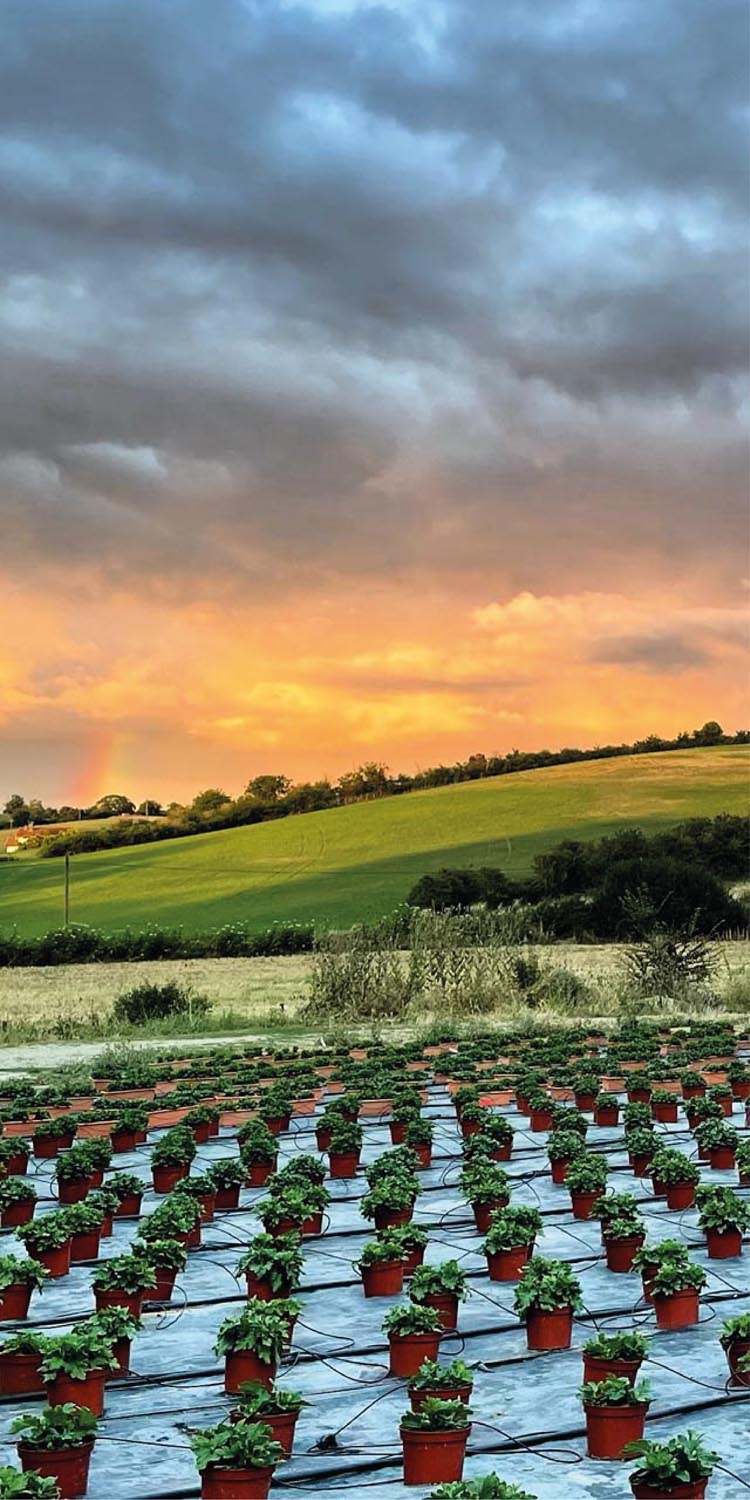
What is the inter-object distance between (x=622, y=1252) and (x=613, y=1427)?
3.20m

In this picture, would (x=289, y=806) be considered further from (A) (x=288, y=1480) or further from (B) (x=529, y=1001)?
(A) (x=288, y=1480)

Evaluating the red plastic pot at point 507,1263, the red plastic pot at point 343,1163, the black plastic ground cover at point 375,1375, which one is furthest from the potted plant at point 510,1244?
the red plastic pot at point 343,1163

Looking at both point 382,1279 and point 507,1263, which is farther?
point 507,1263

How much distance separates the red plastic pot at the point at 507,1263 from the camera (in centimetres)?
866

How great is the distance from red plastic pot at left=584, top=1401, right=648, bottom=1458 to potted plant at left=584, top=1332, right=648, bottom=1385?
0.32m

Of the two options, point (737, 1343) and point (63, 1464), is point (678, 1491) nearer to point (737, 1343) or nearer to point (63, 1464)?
point (737, 1343)

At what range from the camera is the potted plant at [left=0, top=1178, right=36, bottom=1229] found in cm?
1022

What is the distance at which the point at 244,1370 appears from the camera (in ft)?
21.7

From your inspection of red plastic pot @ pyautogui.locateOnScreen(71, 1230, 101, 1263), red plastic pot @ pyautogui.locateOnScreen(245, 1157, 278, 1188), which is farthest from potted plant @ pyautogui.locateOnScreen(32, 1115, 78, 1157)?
red plastic pot @ pyautogui.locateOnScreen(71, 1230, 101, 1263)

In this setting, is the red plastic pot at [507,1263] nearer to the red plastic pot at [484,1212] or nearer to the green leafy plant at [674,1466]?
the red plastic pot at [484,1212]

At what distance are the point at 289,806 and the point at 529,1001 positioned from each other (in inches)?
2423

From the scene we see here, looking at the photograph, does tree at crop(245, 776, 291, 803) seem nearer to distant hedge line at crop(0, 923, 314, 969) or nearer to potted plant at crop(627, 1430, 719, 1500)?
distant hedge line at crop(0, 923, 314, 969)

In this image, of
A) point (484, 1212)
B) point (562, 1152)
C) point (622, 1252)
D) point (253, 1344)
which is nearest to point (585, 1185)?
point (484, 1212)

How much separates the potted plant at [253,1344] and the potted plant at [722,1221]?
11.1ft
